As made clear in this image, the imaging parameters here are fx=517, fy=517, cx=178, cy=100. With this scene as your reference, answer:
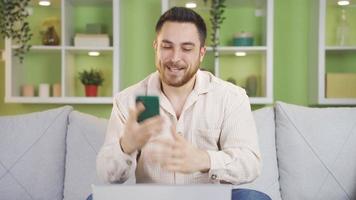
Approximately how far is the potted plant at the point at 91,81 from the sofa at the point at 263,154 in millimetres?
810

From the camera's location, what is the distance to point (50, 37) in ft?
10.6

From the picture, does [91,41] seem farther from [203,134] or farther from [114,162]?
[114,162]

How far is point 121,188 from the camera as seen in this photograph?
1.20m

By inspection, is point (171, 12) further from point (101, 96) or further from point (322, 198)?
point (101, 96)

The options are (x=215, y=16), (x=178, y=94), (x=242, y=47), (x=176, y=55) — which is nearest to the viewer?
(x=176, y=55)

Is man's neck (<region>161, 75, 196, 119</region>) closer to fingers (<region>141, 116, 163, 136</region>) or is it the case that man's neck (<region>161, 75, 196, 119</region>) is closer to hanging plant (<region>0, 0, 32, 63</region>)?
fingers (<region>141, 116, 163, 136</region>)

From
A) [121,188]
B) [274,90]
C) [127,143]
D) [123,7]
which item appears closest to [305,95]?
[274,90]

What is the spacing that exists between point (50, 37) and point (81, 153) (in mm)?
1165

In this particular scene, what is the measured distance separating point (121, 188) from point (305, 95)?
7.76 ft

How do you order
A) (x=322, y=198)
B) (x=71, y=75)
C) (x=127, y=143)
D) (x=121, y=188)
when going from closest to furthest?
1. (x=121, y=188)
2. (x=127, y=143)
3. (x=322, y=198)
4. (x=71, y=75)

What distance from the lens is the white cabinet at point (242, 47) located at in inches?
126

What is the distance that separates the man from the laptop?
271mm

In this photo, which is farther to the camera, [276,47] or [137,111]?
[276,47]

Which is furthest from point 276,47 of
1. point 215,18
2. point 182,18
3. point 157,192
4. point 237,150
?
point 157,192
